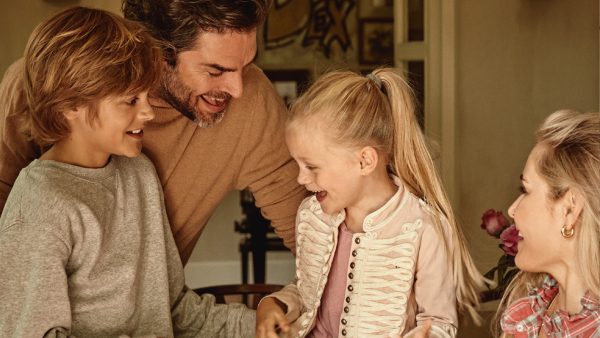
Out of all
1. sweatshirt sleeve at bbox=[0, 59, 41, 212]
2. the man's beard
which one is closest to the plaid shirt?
the man's beard

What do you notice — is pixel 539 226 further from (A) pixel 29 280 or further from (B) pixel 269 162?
(A) pixel 29 280

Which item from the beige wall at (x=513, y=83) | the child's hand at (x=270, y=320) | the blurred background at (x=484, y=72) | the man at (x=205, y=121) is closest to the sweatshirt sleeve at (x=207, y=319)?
the child's hand at (x=270, y=320)

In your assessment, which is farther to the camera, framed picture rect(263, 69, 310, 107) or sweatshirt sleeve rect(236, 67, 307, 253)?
framed picture rect(263, 69, 310, 107)

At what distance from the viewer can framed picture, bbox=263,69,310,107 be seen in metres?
5.83

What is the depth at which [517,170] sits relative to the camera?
3916mm

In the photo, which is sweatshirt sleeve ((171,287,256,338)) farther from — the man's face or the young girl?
the man's face

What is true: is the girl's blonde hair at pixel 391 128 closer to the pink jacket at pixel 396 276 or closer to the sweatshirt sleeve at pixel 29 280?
the pink jacket at pixel 396 276

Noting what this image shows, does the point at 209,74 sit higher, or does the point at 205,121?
the point at 209,74

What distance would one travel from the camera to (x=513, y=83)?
12.6 feet

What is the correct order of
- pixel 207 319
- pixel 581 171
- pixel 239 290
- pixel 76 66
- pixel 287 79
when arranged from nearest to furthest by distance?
pixel 581 171 < pixel 76 66 < pixel 207 319 < pixel 239 290 < pixel 287 79

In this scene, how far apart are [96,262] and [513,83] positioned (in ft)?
8.34

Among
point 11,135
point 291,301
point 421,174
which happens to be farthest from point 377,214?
point 11,135

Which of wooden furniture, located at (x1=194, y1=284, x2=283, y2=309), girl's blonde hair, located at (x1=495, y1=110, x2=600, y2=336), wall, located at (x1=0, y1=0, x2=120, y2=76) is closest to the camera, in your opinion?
girl's blonde hair, located at (x1=495, y1=110, x2=600, y2=336)

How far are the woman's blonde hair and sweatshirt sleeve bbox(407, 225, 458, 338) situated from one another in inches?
27.5
